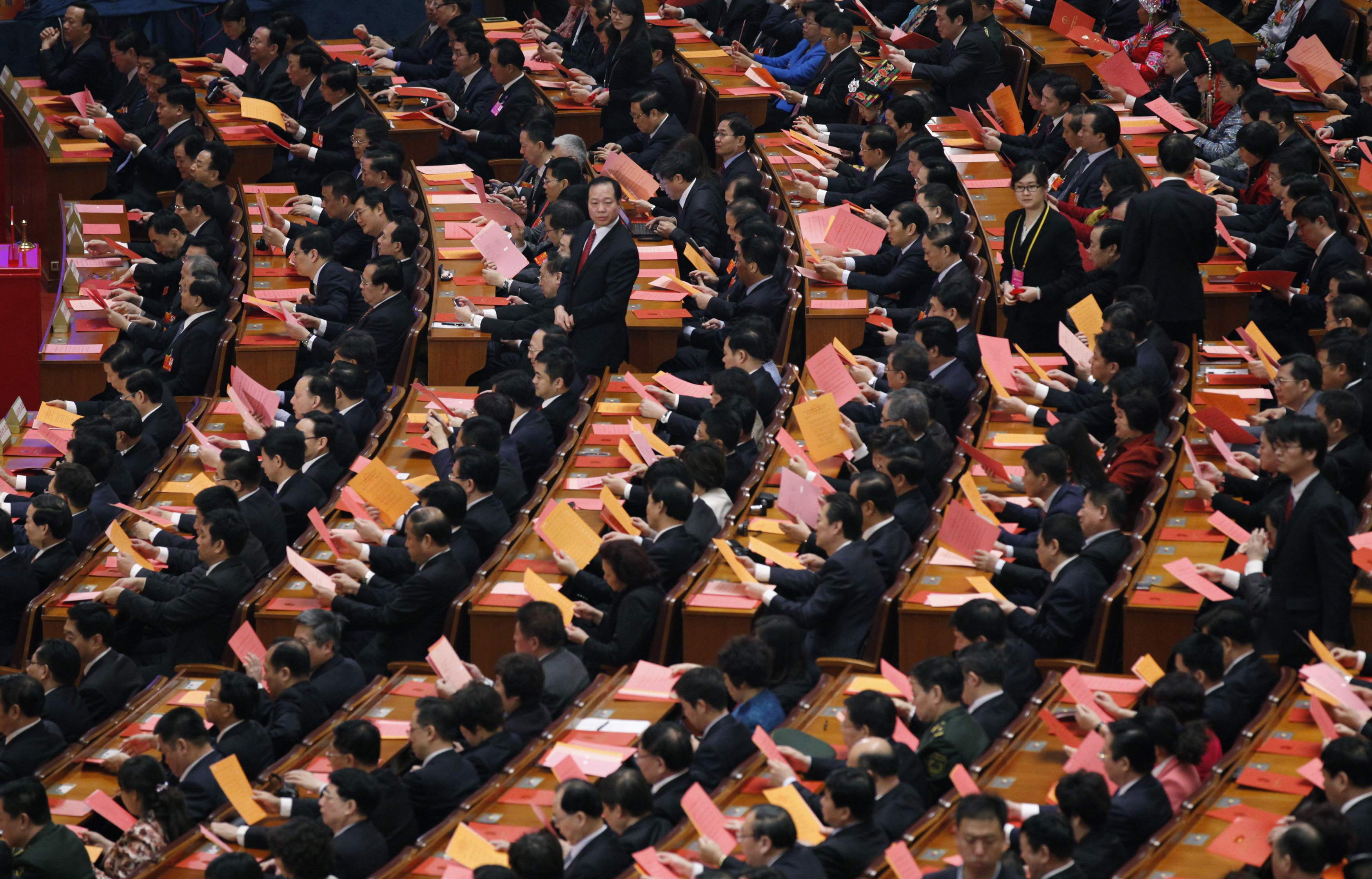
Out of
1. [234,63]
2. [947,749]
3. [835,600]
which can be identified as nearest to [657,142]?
[234,63]

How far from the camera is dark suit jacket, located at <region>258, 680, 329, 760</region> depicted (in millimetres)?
5305

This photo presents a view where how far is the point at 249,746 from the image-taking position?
17.0 ft

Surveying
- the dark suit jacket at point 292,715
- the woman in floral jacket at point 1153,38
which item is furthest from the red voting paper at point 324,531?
the woman in floral jacket at point 1153,38

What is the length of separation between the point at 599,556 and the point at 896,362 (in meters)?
1.27

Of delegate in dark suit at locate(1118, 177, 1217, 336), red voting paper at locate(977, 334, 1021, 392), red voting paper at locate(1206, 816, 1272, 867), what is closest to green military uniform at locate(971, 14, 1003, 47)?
delegate in dark suit at locate(1118, 177, 1217, 336)

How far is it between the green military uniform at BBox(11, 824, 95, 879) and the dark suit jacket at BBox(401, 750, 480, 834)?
848 mm

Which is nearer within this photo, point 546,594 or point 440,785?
point 440,785

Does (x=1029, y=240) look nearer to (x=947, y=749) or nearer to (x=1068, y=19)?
(x=1068, y=19)

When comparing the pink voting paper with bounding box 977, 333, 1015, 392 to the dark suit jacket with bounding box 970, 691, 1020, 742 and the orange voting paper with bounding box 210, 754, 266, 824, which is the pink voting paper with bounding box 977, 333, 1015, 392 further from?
the orange voting paper with bounding box 210, 754, 266, 824

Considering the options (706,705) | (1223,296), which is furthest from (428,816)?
(1223,296)

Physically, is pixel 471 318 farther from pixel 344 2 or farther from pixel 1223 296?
pixel 344 2

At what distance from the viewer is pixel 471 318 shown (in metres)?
7.45

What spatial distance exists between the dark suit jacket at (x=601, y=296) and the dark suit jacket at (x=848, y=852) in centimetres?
319

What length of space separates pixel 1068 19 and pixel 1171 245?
2953 mm
